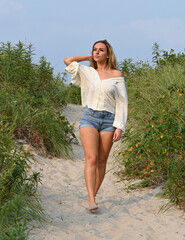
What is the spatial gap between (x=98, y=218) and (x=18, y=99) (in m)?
3.66

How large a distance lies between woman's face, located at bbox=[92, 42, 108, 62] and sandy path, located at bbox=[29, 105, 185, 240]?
1.94m

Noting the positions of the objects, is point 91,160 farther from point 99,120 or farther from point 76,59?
point 76,59

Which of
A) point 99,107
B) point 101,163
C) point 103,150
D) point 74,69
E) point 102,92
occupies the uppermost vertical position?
point 74,69

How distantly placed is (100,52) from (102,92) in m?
0.53

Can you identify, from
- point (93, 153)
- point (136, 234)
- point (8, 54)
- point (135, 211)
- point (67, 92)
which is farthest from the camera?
point (67, 92)

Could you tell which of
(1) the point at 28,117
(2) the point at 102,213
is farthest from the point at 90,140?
(1) the point at 28,117

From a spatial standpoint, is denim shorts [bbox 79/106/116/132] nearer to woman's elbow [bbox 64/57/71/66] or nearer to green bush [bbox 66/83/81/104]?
woman's elbow [bbox 64/57/71/66]

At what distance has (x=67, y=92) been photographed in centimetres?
1068

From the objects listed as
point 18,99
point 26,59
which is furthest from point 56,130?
point 26,59

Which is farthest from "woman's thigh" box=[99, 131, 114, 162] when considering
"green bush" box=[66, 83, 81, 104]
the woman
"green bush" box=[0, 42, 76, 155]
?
"green bush" box=[66, 83, 81, 104]

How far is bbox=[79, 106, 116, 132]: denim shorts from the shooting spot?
4.52 metres

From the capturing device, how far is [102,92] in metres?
A: 4.56

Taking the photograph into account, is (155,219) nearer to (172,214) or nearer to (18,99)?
(172,214)

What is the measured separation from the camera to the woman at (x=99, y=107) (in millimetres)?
4508
